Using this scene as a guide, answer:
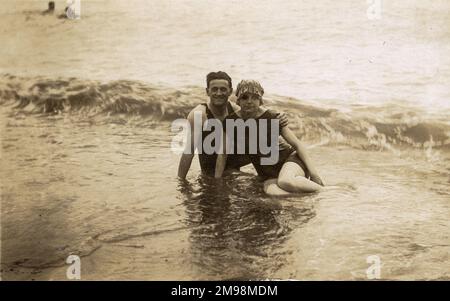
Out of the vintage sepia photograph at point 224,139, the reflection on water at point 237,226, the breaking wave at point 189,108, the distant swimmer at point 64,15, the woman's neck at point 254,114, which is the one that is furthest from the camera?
the distant swimmer at point 64,15

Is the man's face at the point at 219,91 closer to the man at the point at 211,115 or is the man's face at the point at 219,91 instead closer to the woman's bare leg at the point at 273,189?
the man at the point at 211,115

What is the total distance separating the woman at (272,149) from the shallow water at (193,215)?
0.09m

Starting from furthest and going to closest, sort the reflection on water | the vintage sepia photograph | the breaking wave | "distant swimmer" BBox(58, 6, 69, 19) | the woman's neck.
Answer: "distant swimmer" BBox(58, 6, 69, 19) → the breaking wave → the woman's neck → the vintage sepia photograph → the reflection on water

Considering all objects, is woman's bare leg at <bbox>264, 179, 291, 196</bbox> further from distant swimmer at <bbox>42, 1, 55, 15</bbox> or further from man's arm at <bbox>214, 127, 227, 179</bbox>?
distant swimmer at <bbox>42, 1, 55, 15</bbox>

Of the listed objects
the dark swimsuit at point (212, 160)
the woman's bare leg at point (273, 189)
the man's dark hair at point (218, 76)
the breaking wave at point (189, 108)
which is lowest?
the woman's bare leg at point (273, 189)

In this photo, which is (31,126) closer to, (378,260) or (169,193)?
(169,193)

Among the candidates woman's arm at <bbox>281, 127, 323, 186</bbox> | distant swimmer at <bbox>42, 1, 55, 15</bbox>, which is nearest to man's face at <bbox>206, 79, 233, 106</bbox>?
woman's arm at <bbox>281, 127, 323, 186</bbox>

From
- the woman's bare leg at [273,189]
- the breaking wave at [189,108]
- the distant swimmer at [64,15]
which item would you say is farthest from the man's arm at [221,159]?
the distant swimmer at [64,15]

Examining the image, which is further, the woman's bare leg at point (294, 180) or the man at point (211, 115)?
the man at point (211, 115)

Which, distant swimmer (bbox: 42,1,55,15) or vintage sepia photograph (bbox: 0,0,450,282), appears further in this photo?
distant swimmer (bbox: 42,1,55,15)

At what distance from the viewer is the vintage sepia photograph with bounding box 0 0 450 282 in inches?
A: 134

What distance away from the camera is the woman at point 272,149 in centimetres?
370

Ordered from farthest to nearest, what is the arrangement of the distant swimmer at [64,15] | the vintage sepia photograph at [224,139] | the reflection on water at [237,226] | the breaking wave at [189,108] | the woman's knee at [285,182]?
the distant swimmer at [64,15] < the breaking wave at [189,108] < the woman's knee at [285,182] < the vintage sepia photograph at [224,139] < the reflection on water at [237,226]
